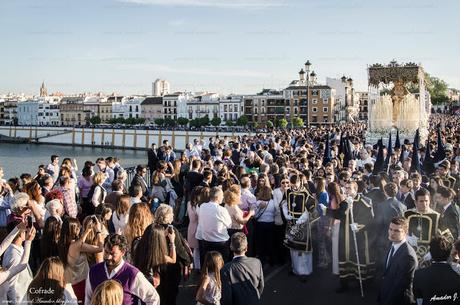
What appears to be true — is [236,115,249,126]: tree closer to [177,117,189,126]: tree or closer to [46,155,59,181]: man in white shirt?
[177,117,189,126]: tree

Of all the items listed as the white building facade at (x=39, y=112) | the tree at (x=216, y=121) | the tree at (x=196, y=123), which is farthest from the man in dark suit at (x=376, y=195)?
the white building facade at (x=39, y=112)

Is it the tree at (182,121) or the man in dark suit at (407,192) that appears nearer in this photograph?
the man in dark suit at (407,192)

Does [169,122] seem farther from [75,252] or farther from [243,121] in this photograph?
[75,252]

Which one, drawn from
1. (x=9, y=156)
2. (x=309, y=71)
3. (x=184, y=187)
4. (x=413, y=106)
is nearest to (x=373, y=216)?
(x=184, y=187)

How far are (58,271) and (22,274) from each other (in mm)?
1034

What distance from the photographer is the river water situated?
71.9m

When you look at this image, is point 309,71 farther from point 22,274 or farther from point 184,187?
point 22,274

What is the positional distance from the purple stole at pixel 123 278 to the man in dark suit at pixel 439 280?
2648 millimetres

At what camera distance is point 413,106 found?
44969 mm

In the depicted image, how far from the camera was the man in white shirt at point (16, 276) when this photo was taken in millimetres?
5117

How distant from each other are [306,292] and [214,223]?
1948 millimetres

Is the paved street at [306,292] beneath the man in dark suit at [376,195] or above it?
beneath

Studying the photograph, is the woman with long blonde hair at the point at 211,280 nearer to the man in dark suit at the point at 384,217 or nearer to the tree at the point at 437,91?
the man in dark suit at the point at 384,217

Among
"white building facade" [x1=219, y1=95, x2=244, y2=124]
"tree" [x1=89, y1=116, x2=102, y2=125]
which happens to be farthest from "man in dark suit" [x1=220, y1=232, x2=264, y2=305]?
"tree" [x1=89, y1=116, x2=102, y2=125]
